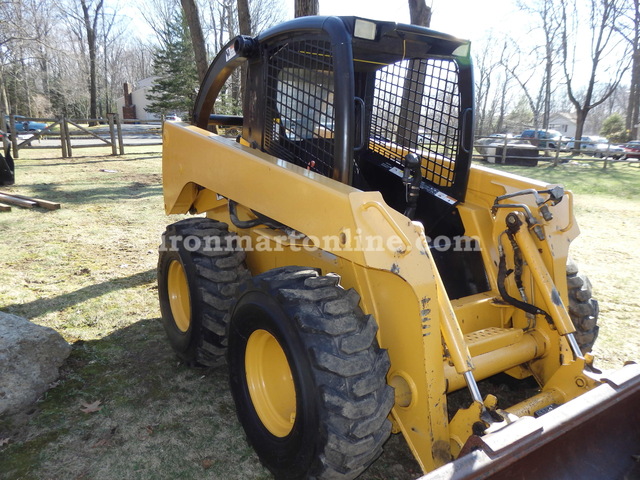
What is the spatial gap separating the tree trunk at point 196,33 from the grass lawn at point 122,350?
3587 mm

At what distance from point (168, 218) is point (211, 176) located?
5.21 m

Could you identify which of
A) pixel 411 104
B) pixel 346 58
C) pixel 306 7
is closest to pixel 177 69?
pixel 306 7

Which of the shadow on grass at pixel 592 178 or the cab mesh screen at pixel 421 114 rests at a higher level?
the cab mesh screen at pixel 421 114

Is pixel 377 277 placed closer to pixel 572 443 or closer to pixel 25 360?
pixel 572 443

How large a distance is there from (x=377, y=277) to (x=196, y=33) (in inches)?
410

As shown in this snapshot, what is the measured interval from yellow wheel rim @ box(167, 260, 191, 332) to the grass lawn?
29 centimetres

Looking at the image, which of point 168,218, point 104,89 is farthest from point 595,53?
point 104,89

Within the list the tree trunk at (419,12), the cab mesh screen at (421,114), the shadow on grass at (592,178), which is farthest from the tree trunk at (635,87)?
the cab mesh screen at (421,114)

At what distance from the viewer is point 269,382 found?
2.66 m

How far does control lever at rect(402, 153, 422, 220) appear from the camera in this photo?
9.07ft

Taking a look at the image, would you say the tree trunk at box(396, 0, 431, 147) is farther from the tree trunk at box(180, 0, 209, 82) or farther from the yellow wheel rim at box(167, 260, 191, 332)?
the tree trunk at box(180, 0, 209, 82)

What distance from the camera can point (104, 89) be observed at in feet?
176

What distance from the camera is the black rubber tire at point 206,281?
10.4 feet

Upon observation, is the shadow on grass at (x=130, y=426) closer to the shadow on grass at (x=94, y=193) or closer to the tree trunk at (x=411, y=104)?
the tree trunk at (x=411, y=104)
